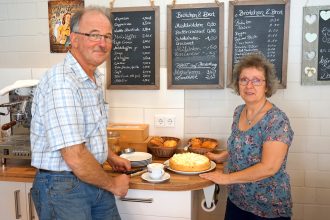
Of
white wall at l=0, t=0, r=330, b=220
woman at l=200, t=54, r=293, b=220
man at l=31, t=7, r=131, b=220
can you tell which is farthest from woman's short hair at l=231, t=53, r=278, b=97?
man at l=31, t=7, r=131, b=220

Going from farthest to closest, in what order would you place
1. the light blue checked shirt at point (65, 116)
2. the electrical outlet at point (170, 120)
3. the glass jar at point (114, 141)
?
the electrical outlet at point (170, 120), the glass jar at point (114, 141), the light blue checked shirt at point (65, 116)

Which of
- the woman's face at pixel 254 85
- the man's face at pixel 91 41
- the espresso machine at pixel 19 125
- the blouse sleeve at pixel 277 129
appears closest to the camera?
the man's face at pixel 91 41

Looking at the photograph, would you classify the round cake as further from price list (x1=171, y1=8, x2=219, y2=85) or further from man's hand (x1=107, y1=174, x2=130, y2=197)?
price list (x1=171, y1=8, x2=219, y2=85)

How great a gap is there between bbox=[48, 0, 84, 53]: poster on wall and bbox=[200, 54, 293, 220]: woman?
1337mm

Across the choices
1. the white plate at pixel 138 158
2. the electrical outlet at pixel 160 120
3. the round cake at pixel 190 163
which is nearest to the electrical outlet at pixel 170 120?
the electrical outlet at pixel 160 120

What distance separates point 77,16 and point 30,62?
1227mm

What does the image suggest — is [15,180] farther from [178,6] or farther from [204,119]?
[178,6]

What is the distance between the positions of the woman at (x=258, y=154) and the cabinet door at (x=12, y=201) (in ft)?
3.41

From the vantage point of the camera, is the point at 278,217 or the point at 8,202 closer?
the point at 278,217

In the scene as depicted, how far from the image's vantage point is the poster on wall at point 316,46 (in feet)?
7.14

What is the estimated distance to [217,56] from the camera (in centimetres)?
230

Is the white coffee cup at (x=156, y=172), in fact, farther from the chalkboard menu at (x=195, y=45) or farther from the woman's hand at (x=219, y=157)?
the chalkboard menu at (x=195, y=45)

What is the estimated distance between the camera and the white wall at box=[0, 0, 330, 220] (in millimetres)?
2264

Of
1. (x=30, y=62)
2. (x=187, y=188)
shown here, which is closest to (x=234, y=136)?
(x=187, y=188)
